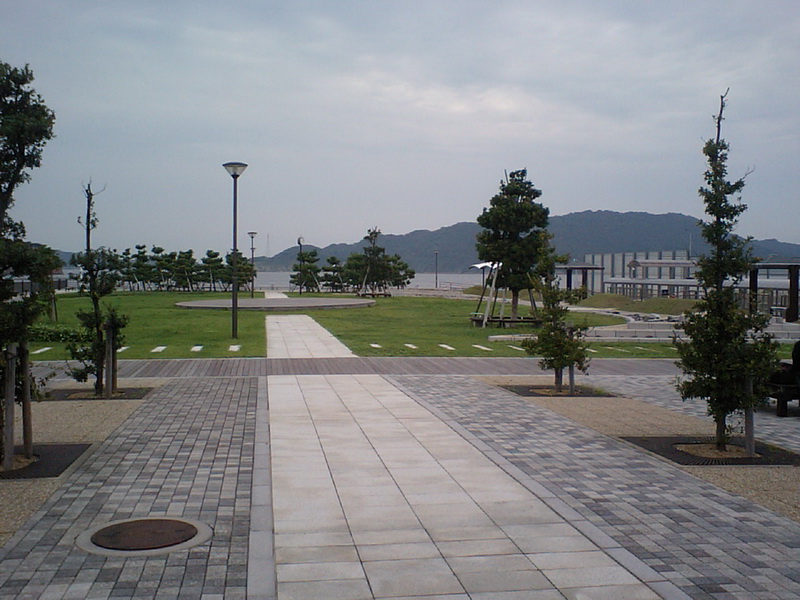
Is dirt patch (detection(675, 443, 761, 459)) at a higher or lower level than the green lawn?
lower

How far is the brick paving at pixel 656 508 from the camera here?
16.5ft

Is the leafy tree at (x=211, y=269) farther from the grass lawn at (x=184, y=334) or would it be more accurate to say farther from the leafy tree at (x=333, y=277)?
the grass lawn at (x=184, y=334)

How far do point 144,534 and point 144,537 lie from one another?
0.07 meters

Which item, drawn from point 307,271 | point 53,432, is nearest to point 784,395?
point 53,432

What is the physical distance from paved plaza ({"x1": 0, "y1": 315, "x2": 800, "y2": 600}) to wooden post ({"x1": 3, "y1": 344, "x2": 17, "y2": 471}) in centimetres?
67

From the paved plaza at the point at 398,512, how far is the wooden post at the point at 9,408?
0.67 meters

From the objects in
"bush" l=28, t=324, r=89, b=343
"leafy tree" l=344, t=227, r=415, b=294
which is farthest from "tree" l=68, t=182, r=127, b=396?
"leafy tree" l=344, t=227, r=415, b=294

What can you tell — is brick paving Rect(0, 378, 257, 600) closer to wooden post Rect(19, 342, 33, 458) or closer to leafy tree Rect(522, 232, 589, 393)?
wooden post Rect(19, 342, 33, 458)

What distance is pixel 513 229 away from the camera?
2706 centimetres

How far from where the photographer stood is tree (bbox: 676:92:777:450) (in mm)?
8297

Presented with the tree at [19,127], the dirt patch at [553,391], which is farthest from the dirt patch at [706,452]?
the tree at [19,127]

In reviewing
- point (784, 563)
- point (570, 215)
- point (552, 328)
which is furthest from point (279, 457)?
point (570, 215)

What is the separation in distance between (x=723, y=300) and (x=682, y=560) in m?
4.12

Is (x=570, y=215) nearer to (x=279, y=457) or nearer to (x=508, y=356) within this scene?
(x=508, y=356)
